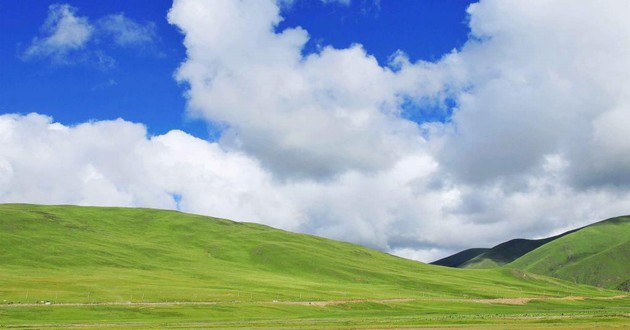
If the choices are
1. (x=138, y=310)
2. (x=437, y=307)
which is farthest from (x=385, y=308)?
(x=138, y=310)

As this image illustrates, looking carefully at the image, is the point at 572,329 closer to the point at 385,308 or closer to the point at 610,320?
the point at 610,320

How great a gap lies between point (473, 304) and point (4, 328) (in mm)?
146755

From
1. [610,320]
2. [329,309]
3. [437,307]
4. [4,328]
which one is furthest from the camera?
[437,307]

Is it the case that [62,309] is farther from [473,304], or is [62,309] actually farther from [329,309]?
[473,304]

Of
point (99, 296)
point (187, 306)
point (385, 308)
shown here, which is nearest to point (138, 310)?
point (187, 306)

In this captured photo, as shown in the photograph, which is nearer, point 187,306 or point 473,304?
point 187,306

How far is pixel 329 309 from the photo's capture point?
480ft

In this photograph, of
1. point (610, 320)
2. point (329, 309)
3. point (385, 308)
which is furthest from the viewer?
point (385, 308)

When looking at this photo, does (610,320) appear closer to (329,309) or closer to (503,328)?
(503,328)

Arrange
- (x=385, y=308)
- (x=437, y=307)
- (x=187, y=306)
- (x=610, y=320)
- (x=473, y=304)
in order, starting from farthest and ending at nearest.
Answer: (x=473, y=304), (x=437, y=307), (x=385, y=308), (x=187, y=306), (x=610, y=320)

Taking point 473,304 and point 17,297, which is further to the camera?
point 473,304

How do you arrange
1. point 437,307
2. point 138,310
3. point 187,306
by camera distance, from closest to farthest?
point 138,310 → point 187,306 → point 437,307

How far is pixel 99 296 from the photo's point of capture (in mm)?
149000

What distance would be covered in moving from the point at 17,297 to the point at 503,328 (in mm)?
106218
